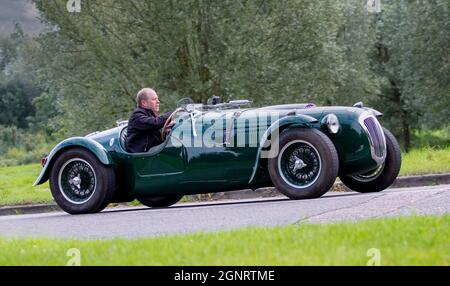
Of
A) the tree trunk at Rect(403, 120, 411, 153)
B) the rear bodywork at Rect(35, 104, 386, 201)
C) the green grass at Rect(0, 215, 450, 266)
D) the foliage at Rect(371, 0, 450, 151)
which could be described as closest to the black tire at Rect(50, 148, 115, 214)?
the rear bodywork at Rect(35, 104, 386, 201)

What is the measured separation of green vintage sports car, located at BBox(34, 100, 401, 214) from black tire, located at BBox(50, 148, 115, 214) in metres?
0.01

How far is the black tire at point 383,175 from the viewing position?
1104 cm

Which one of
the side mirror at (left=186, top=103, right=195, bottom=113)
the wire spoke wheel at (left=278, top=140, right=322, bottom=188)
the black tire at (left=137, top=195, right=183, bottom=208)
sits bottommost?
the black tire at (left=137, top=195, right=183, bottom=208)

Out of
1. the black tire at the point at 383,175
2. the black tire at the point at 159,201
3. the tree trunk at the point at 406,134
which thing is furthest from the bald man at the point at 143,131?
the tree trunk at the point at 406,134

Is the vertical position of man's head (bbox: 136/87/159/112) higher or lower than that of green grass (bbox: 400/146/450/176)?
higher

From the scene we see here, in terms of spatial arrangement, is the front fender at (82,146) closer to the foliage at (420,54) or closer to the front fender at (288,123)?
the front fender at (288,123)

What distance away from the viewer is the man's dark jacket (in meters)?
→ 11.2

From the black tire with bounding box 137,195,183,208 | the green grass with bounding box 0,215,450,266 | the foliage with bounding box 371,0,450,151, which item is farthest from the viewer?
the foliage with bounding box 371,0,450,151

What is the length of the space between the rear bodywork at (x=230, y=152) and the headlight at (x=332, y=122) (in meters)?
0.05

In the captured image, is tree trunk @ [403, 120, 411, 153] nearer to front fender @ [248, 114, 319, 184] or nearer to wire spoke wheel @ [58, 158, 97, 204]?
wire spoke wheel @ [58, 158, 97, 204]

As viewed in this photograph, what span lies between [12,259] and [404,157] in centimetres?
1347

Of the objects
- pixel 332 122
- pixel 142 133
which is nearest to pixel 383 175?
pixel 332 122

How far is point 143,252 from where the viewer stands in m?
6.05
